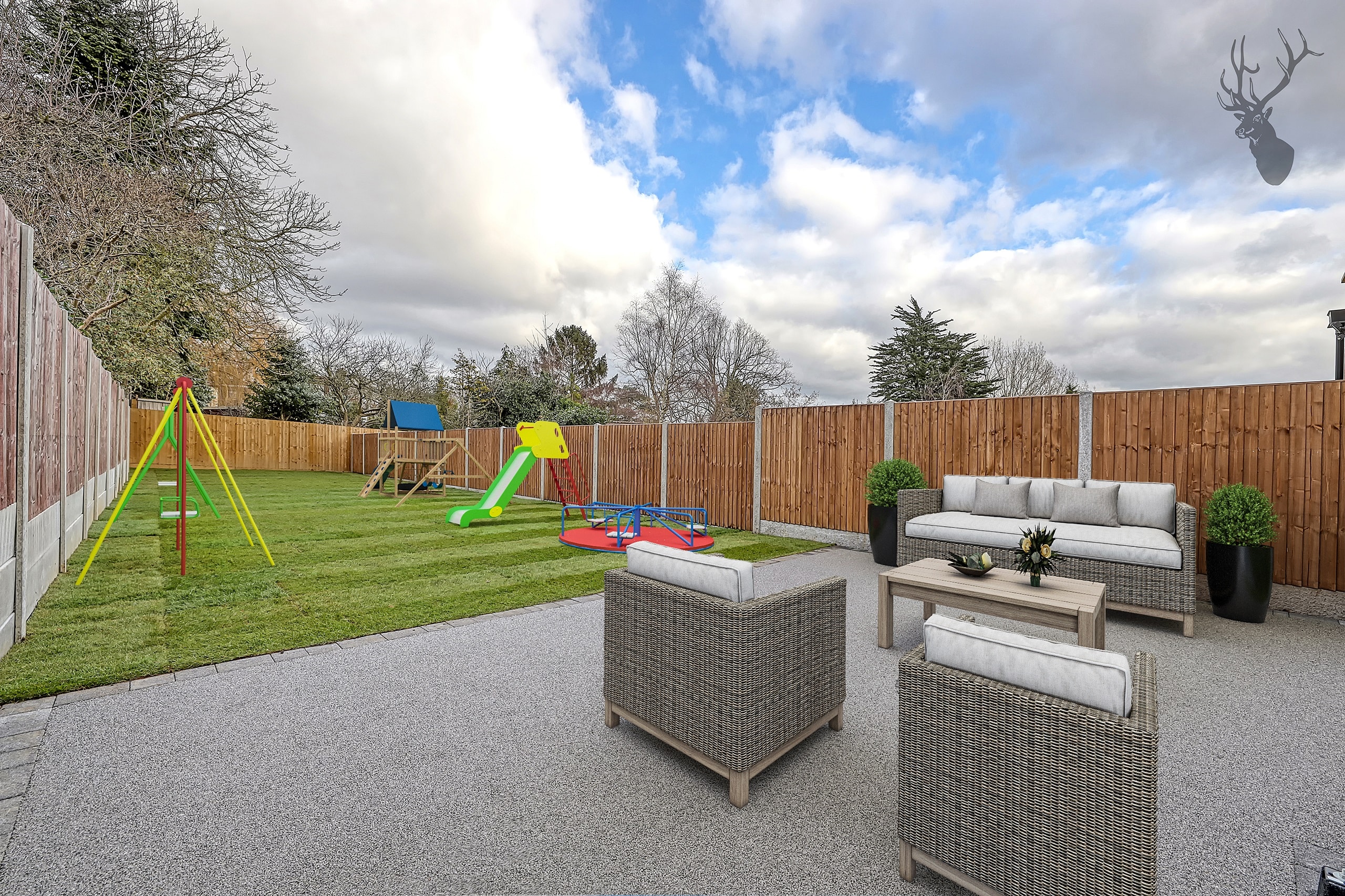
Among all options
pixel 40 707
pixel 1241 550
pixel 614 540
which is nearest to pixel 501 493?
pixel 614 540

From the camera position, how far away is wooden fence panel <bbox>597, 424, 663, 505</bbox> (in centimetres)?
1016

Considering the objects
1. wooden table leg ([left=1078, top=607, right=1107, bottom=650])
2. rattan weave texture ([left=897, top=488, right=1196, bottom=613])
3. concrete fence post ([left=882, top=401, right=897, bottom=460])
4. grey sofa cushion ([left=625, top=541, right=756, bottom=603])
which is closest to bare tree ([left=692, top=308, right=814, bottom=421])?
concrete fence post ([left=882, top=401, right=897, bottom=460])

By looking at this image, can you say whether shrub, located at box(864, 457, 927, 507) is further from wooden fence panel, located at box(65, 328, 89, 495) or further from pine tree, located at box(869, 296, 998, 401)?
pine tree, located at box(869, 296, 998, 401)

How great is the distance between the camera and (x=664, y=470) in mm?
9977

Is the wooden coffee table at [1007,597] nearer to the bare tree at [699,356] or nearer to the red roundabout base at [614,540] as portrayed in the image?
the red roundabout base at [614,540]

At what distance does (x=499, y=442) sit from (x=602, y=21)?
30.5 ft

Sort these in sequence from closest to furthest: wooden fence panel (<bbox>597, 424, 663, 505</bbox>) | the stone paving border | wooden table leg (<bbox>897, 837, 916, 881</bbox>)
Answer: wooden table leg (<bbox>897, 837, 916, 881</bbox>), the stone paving border, wooden fence panel (<bbox>597, 424, 663, 505</bbox>)

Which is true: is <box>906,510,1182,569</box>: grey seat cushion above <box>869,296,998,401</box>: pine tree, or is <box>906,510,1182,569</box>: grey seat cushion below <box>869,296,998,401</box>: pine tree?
below

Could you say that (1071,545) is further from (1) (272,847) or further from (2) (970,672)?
(1) (272,847)

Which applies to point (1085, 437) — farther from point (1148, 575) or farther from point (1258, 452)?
point (1148, 575)

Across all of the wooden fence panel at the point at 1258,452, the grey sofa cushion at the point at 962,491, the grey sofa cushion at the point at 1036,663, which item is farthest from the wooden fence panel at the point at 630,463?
the grey sofa cushion at the point at 1036,663

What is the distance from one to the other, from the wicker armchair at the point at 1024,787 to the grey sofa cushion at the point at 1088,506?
3.98m

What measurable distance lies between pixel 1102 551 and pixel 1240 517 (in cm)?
97

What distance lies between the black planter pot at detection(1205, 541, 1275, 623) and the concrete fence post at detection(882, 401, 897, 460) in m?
3.09
